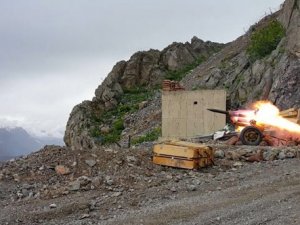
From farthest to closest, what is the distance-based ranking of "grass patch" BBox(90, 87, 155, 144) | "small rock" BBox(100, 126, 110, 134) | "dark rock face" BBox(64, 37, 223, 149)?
1. "dark rock face" BBox(64, 37, 223, 149)
2. "small rock" BBox(100, 126, 110, 134)
3. "grass patch" BBox(90, 87, 155, 144)

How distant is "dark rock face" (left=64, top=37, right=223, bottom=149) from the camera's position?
4347cm

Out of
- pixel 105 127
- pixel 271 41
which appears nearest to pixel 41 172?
pixel 271 41

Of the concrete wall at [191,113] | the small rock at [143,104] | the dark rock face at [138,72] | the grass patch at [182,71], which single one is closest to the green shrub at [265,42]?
the concrete wall at [191,113]

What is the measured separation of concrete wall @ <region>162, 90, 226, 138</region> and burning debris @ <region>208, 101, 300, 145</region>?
718 cm

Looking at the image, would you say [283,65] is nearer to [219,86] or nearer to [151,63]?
[219,86]

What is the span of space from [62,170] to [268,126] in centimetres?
953

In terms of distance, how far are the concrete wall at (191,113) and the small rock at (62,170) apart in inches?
603

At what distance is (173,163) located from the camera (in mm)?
15164

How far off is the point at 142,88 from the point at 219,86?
1560cm

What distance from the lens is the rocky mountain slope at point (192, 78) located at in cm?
2853

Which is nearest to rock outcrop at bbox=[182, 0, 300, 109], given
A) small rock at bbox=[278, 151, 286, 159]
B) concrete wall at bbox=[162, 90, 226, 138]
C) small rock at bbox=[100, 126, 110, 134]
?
concrete wall at bbox=[162, 90, 226, 138]

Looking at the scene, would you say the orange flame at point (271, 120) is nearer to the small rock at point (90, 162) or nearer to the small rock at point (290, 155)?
the small rock at point (290, 155)

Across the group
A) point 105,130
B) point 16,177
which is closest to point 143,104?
point 105,130

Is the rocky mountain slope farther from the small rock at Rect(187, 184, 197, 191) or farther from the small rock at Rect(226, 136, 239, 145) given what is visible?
the small rock at Rect(187, 184, 197, 191)
